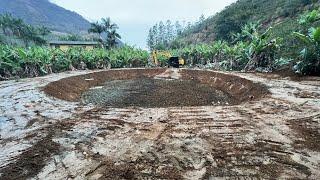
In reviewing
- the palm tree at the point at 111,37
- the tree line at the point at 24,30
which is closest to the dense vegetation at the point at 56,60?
the palm tree at the point at 111,37

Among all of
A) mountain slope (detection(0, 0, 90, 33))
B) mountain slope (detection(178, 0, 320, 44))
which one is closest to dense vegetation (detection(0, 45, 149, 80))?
mountain slope (detection(178, 0, 320, 44))

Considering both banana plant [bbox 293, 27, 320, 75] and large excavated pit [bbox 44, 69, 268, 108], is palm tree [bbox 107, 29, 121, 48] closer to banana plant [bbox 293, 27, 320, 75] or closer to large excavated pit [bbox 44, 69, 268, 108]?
large excavated pit [bbox 44, 69, 268, 108]

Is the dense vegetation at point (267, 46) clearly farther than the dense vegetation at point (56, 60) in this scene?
No

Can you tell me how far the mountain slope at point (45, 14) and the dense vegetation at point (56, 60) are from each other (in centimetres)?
11372

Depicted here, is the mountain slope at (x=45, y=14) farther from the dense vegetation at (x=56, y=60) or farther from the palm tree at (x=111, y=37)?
the dense vegetation at (x=56, y=60)

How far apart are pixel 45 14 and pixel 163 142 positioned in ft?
571

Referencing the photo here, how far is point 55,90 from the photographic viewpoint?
13.8m

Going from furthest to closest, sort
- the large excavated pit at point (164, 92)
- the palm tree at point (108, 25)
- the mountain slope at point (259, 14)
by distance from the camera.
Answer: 1. the palm tree at point (108, 25)
2. the mountain slope at point (259, 14)
3. the large excavated pit at point (164, 92)

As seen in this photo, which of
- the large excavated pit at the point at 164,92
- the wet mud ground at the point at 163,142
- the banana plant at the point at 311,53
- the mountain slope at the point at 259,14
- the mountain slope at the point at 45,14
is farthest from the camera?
the mountain slope at the point at 45,14

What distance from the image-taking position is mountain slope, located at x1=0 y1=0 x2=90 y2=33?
14388 centimetres

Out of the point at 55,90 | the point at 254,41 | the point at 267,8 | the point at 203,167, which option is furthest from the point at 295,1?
the point at 203,167

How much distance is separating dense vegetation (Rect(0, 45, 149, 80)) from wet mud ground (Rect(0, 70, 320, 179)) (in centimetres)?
1148

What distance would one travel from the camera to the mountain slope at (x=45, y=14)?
144 m

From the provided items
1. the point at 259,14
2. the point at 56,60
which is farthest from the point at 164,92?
the point at 259,14
